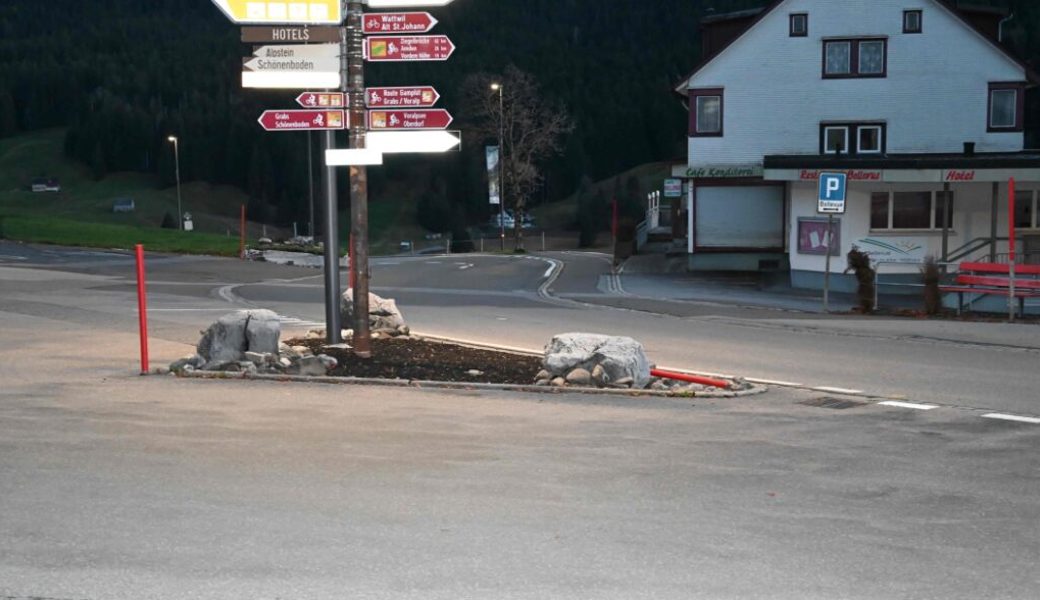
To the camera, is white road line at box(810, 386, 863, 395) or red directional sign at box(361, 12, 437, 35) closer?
white road line at box(810, 386, 863, 395)

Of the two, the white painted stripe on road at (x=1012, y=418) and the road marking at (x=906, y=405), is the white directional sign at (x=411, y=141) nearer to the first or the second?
the road marking at (x=906, y=405)

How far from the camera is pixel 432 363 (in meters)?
14.5

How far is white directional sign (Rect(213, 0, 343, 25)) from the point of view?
1406 cm

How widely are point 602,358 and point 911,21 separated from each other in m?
30.4

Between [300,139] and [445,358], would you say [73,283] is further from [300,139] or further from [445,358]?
[300,139]

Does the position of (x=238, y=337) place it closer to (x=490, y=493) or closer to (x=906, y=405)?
(x=490, y=493)

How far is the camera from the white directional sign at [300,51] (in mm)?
14289

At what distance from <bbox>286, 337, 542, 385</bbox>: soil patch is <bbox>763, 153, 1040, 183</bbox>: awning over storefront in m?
16.9

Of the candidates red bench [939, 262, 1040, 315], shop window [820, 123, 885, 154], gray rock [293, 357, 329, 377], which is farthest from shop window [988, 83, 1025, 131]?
gray rock [293, 357, 329, 377]

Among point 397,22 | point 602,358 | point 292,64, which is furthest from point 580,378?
point 292,64

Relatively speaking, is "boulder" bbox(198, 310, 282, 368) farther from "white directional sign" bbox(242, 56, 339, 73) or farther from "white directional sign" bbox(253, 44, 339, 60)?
"white directional sign" bbox(253, 44, 339, 60)

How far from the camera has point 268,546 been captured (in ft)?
22.8

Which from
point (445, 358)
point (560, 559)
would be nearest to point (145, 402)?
A: point (445, 358)

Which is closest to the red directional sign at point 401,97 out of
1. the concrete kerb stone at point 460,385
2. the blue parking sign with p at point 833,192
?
the concrete kerb stone at point 460,385
